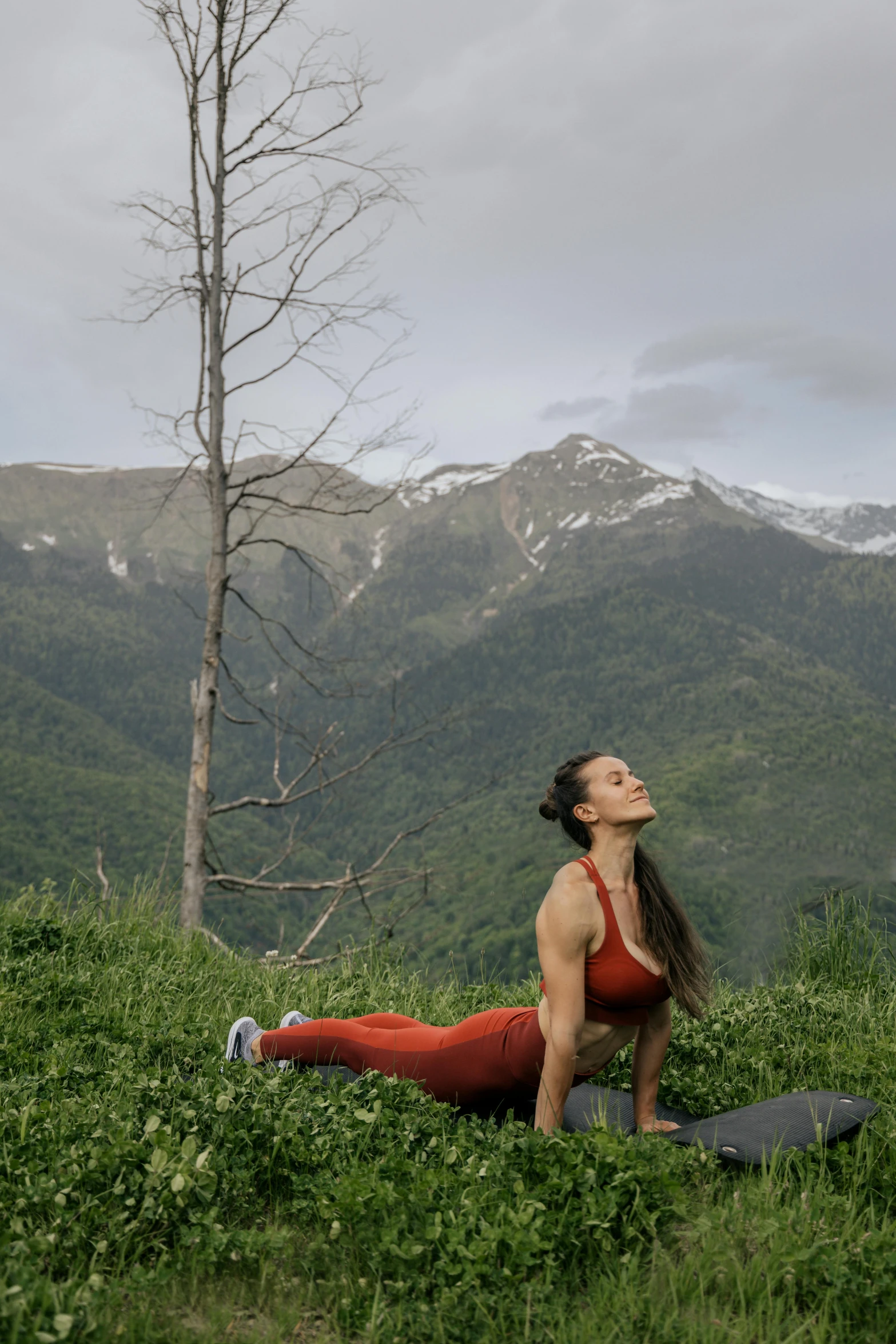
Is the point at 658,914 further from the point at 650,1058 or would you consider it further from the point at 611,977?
the point at 650,1058

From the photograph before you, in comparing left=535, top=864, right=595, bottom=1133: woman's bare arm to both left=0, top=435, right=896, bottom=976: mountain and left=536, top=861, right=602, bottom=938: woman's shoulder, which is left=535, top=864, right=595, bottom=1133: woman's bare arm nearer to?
left=536, top=861, right=602, bottom=938: woman's shoulder

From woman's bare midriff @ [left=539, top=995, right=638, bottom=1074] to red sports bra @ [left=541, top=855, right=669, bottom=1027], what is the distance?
4 cm

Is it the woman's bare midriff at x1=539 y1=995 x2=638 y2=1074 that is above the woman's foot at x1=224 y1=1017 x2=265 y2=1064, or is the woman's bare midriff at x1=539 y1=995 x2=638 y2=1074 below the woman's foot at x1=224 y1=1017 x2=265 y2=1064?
above

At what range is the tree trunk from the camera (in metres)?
7.59

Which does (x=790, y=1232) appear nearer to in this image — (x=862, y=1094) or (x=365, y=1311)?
(x=365, y=1311)

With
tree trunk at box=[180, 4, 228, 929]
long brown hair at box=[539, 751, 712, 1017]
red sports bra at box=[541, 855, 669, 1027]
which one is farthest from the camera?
tree trunk at box=[180, 4, 228, 929]

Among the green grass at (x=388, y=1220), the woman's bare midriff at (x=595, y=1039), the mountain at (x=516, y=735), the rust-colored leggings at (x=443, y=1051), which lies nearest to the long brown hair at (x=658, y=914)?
the woman's bare midriff at (x=595, y=1039)

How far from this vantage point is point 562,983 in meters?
3.21

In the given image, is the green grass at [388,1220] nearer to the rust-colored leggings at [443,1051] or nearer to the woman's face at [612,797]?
the rust-colored leggings at [443,1051]

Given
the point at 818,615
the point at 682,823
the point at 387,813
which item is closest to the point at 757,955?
the point at 682,823

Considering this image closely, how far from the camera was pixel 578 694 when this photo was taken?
156 metres

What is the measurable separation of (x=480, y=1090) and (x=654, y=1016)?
70 cm

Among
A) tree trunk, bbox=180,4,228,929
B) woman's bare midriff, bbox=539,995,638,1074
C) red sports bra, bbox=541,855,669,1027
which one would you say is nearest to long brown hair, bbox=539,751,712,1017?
red sports bra, bbox=541,855,669,1027

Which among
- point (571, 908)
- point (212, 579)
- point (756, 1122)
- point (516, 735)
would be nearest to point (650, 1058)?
point (756, 1122)
